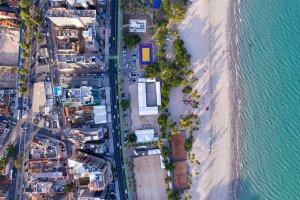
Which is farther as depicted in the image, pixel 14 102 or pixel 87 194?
pixel 14 102

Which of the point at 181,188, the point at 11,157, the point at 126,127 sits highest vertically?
the point at 126,127

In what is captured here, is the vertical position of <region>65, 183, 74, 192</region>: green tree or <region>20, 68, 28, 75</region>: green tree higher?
<region>20, 68, 28, 75</region>: green tree

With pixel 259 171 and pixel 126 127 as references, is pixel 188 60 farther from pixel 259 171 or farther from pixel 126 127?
pixel 259 171

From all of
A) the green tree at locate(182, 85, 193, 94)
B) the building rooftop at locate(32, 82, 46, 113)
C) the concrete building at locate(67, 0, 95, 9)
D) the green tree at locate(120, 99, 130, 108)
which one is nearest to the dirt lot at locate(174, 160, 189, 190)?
the green tree at locate(182, 85, 193, 94)

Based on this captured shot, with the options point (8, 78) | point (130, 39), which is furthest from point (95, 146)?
point (8, 78)

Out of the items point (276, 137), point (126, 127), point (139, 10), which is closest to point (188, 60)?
point (139, 10)

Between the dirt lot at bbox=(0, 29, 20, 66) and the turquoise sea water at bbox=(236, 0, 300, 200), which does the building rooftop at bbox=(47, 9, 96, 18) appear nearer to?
the dirt lot at bbox=(0, 29, 20, 66)
